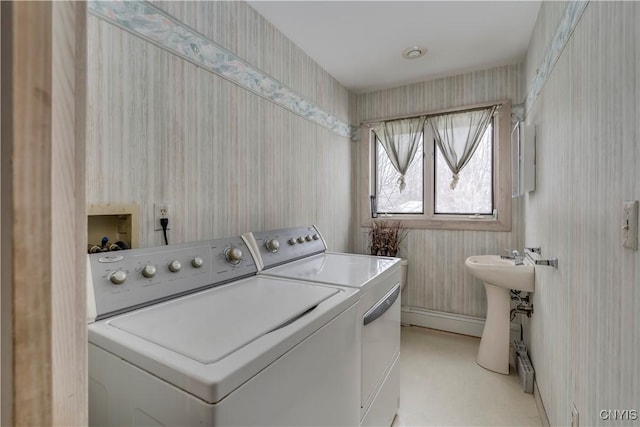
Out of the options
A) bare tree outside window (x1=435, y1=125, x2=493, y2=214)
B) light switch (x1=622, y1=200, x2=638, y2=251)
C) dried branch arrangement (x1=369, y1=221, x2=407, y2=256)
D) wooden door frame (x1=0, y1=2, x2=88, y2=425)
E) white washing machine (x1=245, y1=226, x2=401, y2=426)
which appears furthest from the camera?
dried branch arrangement (x1=369, y1=221, x2=407, y2=256)

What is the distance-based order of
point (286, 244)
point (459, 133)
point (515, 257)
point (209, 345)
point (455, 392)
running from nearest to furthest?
1. point (209, 345)
2. point (286, 244)
3. point (455, 392)
4. point (515, 257)
5. point (459, 133)

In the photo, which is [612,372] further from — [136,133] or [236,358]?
[136,133]

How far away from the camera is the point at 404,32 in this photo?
213 centimetres

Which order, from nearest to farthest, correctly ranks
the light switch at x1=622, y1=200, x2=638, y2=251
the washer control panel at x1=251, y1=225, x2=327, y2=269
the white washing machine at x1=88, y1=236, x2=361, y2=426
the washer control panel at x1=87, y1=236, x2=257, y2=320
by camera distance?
1. the white washing machine at x1=88, y1=236, x2=361, y2=426
2. the light switch at x1=622, y1=200, x2=638, y2=251
3. the washer control panel at x1=87, y1=236, x2=257, y2=320
4. the washer control panel at x1=251, y1=225, x2=327, y2=269

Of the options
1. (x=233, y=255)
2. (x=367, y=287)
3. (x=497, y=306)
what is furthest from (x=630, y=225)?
(x=497, y=306)

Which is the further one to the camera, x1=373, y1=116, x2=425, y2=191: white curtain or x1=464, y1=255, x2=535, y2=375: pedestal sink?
x1=373, y1=116, x2=425, y2=191: white curtain

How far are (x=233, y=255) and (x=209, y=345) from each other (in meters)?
0.67

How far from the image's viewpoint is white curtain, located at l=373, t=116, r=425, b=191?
9.79ft

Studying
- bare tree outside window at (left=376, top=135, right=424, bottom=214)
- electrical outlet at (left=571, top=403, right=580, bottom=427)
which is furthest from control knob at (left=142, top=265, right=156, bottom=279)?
bare tree outside window at (left=376, top=135, right=424, bottom=214)

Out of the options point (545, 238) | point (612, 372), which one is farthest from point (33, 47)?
point (545, 238)

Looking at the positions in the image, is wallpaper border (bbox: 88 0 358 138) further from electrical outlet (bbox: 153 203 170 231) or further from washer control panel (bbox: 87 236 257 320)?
washer control panel (bbox: 87 236 257 320)

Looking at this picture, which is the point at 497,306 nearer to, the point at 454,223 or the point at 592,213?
the point at 454,223

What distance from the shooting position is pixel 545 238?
1689 millimetres

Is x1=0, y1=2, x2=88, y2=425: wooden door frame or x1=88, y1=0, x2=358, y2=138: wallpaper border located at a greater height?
x1=88, y1=0, x2=358, y2=138: wallpaper border
